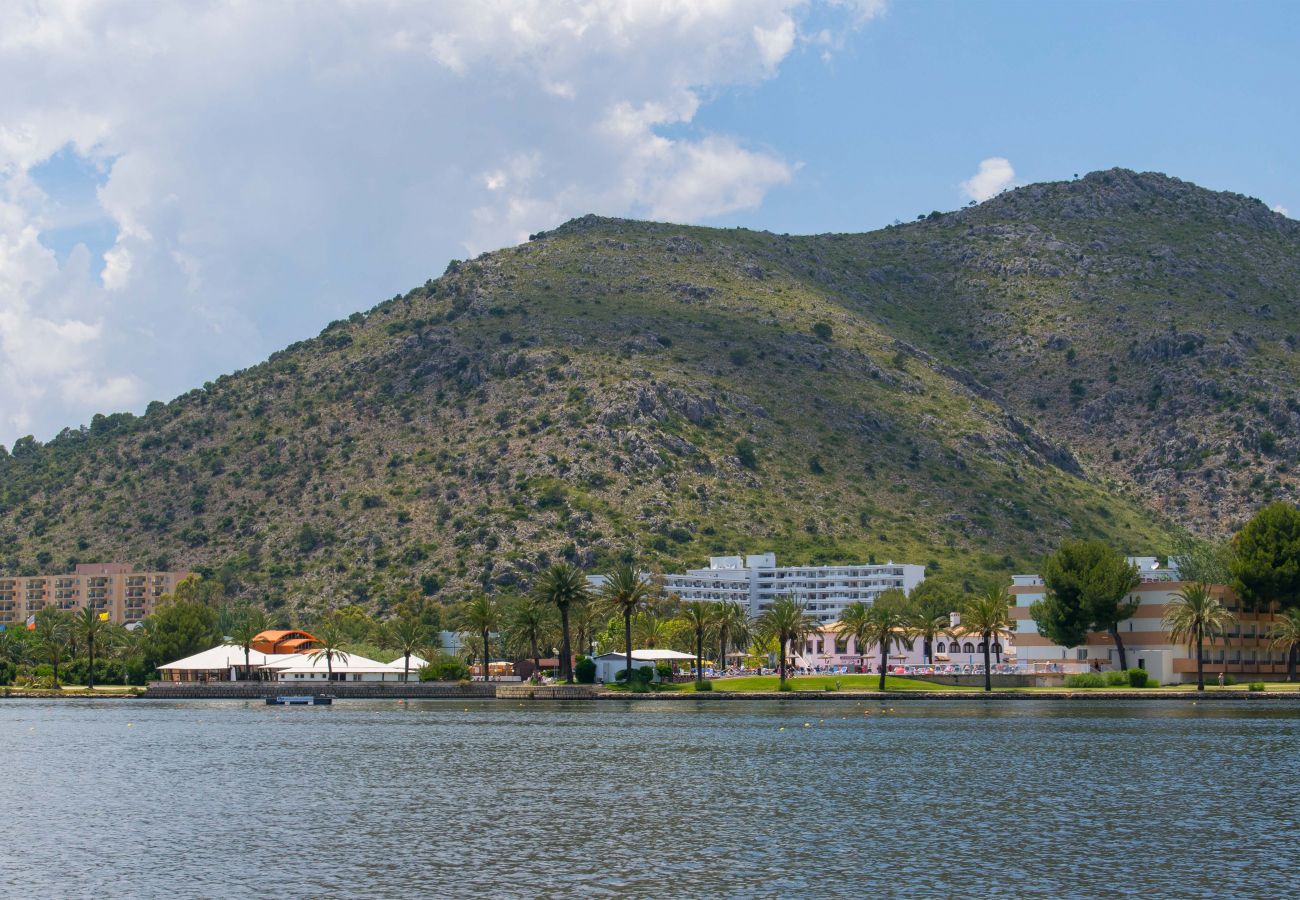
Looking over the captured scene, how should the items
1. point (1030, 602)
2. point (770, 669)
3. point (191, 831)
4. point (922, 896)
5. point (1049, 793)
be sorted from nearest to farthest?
point (922, 896)
point (191, 831)
point (1049, 793)
point (1030, 602)
point (770, 669)

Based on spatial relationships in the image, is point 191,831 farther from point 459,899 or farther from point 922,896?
point 922,896

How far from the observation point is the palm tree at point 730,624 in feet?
552

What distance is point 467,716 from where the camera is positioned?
13412 cm

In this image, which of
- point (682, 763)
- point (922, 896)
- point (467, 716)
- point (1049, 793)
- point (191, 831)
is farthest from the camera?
point (467, 716)

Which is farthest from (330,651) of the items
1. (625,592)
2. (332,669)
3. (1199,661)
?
(1199,661)

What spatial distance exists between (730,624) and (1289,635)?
5875 cm

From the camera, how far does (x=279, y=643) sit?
7667 inches

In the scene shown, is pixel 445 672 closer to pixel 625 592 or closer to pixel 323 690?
pixel 323 690

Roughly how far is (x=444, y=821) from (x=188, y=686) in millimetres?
127425

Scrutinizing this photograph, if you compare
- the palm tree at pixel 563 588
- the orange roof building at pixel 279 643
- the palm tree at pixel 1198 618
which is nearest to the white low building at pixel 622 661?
the palm tree at pixel 563 588

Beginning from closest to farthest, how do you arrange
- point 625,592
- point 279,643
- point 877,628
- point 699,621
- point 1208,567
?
point 877,628 → point 625,592 → point 699,621 → point 1208,567 → point 279,643

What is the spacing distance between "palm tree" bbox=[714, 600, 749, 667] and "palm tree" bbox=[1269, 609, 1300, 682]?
56.3m

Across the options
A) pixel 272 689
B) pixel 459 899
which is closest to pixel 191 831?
pixel 459 899

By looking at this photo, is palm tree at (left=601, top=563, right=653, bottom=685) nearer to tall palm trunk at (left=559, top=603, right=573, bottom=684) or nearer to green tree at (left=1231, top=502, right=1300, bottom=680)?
tall palm trunk at (left=559, top=603, right=573, bottom=684)
